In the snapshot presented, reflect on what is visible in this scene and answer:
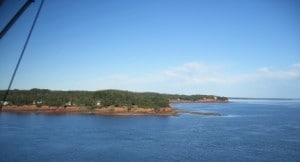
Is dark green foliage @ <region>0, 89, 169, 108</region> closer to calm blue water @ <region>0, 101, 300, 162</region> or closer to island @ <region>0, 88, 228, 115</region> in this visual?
island @ <region>0, 88, 228, 115</region>

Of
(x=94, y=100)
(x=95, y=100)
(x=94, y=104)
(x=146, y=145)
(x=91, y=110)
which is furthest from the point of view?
(x=95, y=100)

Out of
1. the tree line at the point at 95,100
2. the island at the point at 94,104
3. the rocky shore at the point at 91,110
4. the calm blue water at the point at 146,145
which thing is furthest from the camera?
the tree line at the point at 95,100

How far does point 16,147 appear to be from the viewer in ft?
96.5

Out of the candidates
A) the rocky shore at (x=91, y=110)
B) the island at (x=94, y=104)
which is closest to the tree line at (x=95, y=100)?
the island at (x=94, y=104)

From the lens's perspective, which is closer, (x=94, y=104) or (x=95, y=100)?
(x=94, y=104)

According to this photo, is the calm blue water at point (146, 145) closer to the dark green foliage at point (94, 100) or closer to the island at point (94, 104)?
the island at point (94, 104)

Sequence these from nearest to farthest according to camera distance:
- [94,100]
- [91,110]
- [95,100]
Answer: [91,110], [94,100], [95,100]

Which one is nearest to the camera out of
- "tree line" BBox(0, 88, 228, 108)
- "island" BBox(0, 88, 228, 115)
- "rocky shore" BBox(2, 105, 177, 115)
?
"rocky shore" BBox(2, 105, 177, 115)

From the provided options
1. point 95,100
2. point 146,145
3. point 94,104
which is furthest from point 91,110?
point 146,145

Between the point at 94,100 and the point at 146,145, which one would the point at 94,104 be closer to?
the point at 94,100

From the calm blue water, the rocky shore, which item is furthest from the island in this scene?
the calm blue water

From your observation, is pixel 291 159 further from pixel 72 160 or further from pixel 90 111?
pixel 90 111

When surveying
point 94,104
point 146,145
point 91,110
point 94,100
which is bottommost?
point 146,145

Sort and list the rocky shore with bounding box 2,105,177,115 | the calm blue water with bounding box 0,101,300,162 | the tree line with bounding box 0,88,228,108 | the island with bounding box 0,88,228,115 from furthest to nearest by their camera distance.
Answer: the tree line with bounding box 0,88,228,108 < the island with bounding box 0,88,228,115 < the rocky shore with bounding box 2,105,177,115 < the calm blue water with bounding box 0,101,300,162
